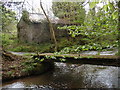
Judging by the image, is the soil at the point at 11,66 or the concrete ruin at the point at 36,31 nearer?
the soil at the point at 11,66

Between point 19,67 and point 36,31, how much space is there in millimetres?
7148

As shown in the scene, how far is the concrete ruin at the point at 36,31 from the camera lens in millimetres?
10750

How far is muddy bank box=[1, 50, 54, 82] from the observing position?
148 inches

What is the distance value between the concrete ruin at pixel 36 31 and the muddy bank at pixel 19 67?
608 centimetres

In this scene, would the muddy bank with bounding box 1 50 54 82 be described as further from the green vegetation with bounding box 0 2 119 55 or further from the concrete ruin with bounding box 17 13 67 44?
the concrete ruin with bounding box 17 13 67 44

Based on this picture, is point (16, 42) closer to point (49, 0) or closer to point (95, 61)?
point (49, 0)

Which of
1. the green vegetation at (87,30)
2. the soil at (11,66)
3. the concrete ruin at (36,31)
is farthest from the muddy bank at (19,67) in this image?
the concrete ruin at (36,31)

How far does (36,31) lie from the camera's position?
428 inches

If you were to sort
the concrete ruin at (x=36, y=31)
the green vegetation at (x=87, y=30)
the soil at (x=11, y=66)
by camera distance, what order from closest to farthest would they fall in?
1. the green vegetation at (x=87, y=30)
2. the soil at (x=11, y=66)
3. the concrete ruin at (x=36, y=31)

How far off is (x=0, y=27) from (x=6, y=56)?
1.45m

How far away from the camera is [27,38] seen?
429 inches

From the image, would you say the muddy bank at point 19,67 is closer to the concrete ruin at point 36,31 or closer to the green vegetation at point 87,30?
the green vegetation at point 87,30

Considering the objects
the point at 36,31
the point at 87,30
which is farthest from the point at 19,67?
the point at 36,31

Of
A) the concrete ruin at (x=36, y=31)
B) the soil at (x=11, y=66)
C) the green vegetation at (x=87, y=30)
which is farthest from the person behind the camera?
the concrete ruin at (x=36, y=31)
